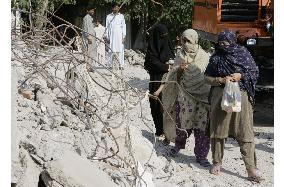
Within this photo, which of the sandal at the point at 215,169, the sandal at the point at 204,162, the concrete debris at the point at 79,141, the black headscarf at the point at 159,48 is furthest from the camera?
the black headscarf at the point at 159,48

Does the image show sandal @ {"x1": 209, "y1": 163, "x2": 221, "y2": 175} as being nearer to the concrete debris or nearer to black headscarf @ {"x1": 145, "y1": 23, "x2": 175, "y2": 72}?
the concrete debris

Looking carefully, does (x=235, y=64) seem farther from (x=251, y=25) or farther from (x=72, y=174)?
(x=251, y=25)

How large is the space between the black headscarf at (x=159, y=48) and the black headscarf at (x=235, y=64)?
1343 millimetres

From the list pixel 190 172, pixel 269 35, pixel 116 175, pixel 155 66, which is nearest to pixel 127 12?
pixel 269 35

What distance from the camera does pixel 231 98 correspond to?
20.3 feet

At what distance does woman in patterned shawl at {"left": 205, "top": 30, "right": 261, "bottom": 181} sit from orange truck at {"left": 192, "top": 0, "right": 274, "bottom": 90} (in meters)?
3.43

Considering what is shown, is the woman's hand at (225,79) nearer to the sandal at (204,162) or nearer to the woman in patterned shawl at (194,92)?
the woman in patterned shawl at (194,92)

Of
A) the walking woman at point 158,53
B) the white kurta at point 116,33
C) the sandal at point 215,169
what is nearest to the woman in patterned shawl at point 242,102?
the sandal at point 215,169

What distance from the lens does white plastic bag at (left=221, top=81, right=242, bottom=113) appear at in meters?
6.21

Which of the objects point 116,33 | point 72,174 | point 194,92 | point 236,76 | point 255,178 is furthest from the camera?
point 116,33

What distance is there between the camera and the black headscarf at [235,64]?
6418 mm

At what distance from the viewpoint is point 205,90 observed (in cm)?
707

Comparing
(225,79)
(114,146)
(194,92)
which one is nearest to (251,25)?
(194,92)

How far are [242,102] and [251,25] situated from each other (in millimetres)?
4969
